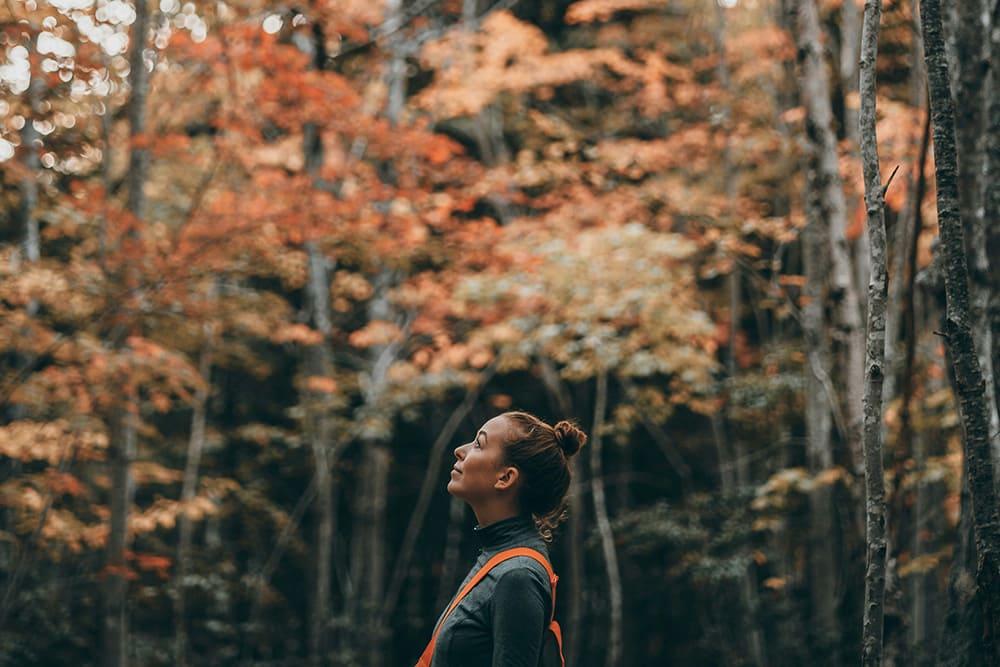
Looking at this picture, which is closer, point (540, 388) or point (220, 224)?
point (220, 224)

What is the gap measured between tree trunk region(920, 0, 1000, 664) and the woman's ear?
4.20 feet

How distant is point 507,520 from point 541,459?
18 cm

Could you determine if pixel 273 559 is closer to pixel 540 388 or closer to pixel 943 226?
pixel 540 388

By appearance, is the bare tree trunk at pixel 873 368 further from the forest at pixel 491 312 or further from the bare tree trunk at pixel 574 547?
the bare tree trunk at pixel 574 547

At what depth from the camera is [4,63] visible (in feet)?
21.9

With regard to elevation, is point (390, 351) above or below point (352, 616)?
above

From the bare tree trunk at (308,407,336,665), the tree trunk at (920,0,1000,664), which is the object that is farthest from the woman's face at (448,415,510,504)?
the bare tree trunk at (308,407,336,665)

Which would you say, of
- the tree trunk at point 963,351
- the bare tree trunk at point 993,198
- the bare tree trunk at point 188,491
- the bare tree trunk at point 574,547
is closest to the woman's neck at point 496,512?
the tree trunk at point 963,351

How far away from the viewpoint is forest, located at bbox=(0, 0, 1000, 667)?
608cm

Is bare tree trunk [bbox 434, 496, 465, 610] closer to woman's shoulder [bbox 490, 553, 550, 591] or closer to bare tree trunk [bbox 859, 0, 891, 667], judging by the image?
bare tree trunk [bbox 859, 0, 891, 667]

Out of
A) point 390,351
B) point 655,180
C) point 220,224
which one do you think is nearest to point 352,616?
point 390,351

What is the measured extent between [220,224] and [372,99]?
4.96m

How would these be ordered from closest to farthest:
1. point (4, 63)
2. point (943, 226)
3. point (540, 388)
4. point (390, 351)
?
point (943, 226) → point (4, 63) → point (390, 351) → point (540, 388)

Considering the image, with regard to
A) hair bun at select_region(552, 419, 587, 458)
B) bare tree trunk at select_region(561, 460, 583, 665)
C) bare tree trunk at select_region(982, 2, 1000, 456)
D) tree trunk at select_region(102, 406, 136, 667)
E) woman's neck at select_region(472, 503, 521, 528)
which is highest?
bare tree trunk at select_region(982, 2, 1000, 456)
